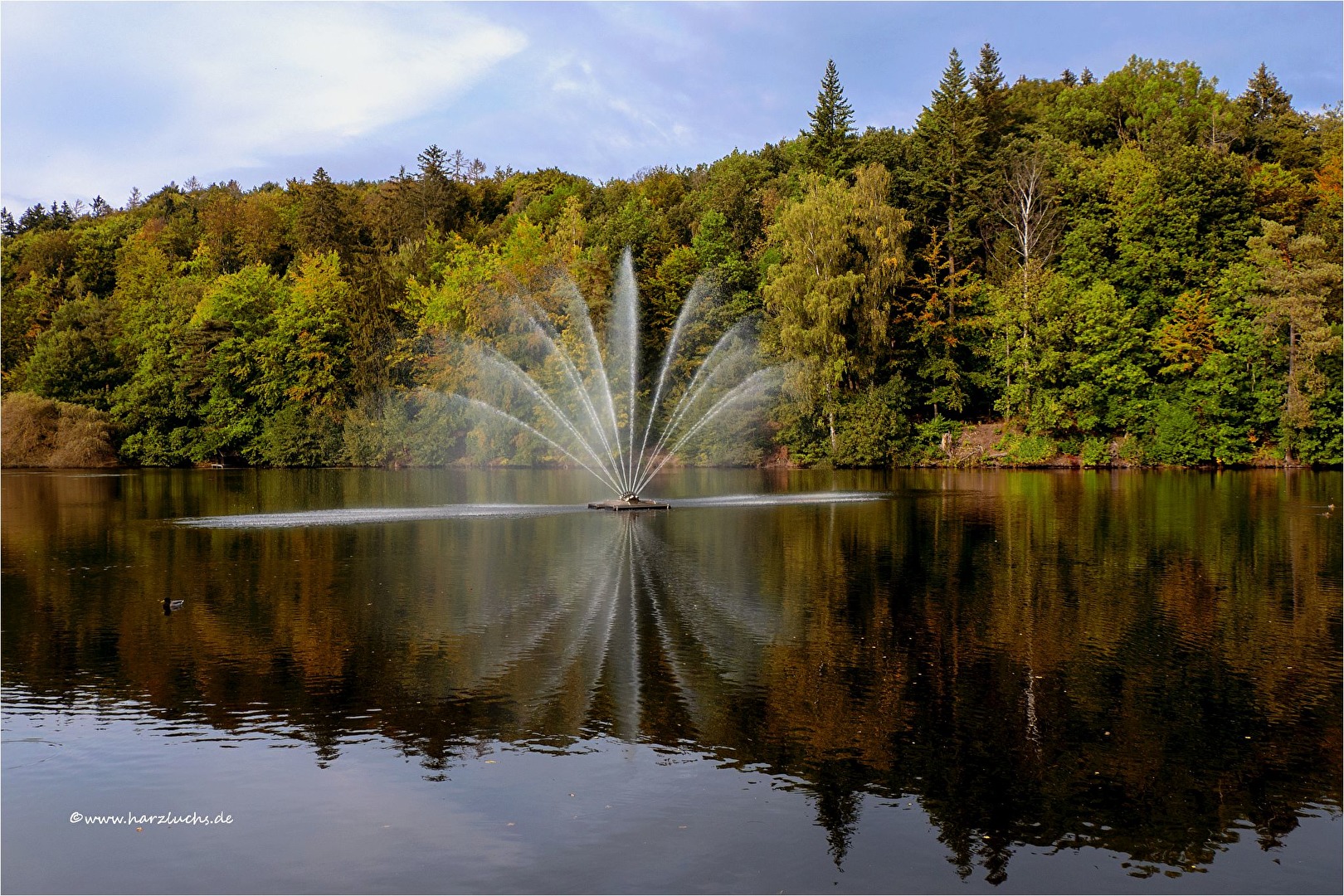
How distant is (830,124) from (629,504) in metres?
57.6

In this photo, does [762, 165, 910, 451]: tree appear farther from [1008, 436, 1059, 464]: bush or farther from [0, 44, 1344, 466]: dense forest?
[1008, 436, 1059, 464]: bush

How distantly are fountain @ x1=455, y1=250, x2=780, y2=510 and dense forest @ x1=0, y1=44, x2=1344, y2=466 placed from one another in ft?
7.03

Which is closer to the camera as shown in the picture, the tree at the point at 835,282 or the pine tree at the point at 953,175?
the tree at the point at 835,282

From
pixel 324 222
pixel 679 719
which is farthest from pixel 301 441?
pixel 679 719

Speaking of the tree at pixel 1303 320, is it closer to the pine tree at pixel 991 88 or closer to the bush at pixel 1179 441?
the bush at pixel 1179 441

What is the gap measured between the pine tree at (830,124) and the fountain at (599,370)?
1514 centimetres

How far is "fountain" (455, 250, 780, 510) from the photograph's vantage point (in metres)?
81.6

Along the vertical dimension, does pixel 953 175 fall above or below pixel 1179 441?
above

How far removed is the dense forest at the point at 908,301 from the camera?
6925cm

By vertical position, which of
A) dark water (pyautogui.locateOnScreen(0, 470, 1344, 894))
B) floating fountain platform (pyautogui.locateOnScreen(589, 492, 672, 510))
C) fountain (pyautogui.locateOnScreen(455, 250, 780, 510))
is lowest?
dark water (pyautogui.locateOnScreen(0, 470, 1344, 894))

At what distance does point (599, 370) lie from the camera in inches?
3285

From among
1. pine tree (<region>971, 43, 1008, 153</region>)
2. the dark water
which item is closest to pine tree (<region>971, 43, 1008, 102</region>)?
pine tree (<region>971, 43, 1008, 153</region>)

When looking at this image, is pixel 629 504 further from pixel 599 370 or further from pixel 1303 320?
pixel 1303 320

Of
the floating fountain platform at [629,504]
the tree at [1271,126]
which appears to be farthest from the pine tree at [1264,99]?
the floating fountain platform at [629,504]
